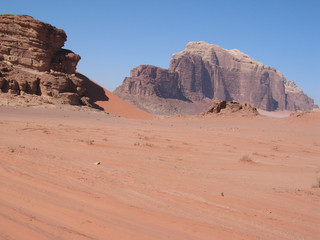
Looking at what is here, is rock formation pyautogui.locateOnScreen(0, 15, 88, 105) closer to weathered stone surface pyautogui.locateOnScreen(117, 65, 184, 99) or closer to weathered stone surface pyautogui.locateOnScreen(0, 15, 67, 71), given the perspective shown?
weathered stone surface pyautogui.locateOnScreen(0, 15, 67, 71)

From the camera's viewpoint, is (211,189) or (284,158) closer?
(211,189)

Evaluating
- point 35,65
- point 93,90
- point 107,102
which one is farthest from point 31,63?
point 107,102

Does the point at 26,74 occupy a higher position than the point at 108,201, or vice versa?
the point at 26,74

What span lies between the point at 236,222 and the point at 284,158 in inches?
243

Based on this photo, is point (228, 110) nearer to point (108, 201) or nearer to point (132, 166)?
point (132, 166)

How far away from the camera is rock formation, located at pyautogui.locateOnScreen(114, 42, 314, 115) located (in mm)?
99812

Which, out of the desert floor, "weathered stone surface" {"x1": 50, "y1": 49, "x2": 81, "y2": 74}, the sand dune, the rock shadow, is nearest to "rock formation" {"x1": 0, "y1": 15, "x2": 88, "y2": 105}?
"weathered stone surface" {"x1": 50, "y1": 49, "x2": 81, "y2": 74}

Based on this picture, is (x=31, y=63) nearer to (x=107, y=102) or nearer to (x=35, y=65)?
(x=35, y=65)

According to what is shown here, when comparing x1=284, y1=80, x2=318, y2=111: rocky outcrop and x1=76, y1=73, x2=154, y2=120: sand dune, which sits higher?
x1=284, y1=80, x2=318, y2=111: rocky outcrop

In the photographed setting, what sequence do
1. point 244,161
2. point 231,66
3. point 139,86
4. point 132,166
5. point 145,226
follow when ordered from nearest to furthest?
point 145,226
point 132,166
point 244,161
point 139,86
point 231,66

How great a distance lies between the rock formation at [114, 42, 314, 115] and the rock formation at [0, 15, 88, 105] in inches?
2376

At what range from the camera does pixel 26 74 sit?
26344mm

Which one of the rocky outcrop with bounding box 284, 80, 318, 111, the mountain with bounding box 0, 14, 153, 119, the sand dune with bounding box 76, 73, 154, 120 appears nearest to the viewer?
the mountain with bounding box 0, 14, 153, 119

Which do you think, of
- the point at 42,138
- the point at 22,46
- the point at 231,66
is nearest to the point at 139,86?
the point at 231,66
